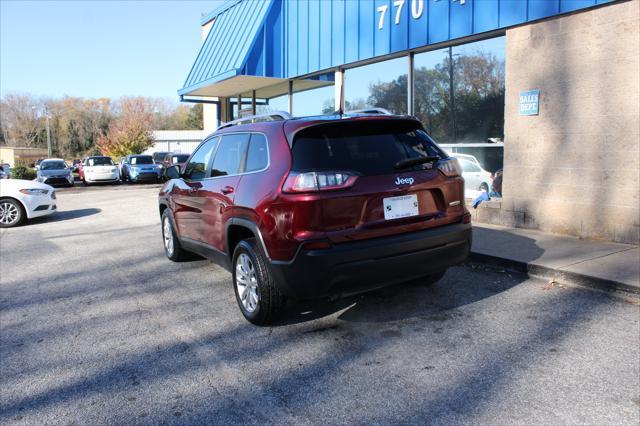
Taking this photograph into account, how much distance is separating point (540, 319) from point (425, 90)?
6.38 meters

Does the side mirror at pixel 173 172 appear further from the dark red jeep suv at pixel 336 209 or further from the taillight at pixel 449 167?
the taillight at pixel 449 167

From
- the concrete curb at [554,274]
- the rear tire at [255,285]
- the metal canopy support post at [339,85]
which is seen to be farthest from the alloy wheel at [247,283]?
the metal canopy support post at [339,85]

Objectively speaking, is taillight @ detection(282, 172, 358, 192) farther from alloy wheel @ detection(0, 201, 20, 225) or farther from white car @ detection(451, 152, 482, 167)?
alloy wheel @ detection(0, 201, 20, 225)

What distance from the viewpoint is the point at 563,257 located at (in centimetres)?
606

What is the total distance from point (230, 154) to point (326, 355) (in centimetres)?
229

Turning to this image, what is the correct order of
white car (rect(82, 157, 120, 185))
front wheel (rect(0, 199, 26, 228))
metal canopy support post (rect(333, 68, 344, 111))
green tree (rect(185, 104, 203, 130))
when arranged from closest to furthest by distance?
front wheel (rect(0, 199, 26, 228)), metal canopy support post (rect(333, 68, 344, 111)), white car (rect(82, 157, 120, 185)), green tree (rect(185, 104, 203, 130))

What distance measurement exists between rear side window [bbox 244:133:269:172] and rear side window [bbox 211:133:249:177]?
0.15 meters

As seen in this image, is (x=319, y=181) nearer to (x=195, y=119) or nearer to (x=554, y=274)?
(x=554, y=274)

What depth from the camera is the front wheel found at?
432 inches

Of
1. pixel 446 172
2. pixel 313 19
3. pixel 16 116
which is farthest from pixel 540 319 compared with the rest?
pixel 16 116

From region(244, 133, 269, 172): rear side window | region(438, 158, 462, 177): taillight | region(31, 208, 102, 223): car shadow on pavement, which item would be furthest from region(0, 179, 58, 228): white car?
region(438, 158, 462, 177): taillight

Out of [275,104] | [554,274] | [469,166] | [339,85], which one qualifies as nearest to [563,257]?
[554,274]

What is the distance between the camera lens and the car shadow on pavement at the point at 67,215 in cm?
1220

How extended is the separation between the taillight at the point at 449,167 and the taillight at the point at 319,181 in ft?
2.99
